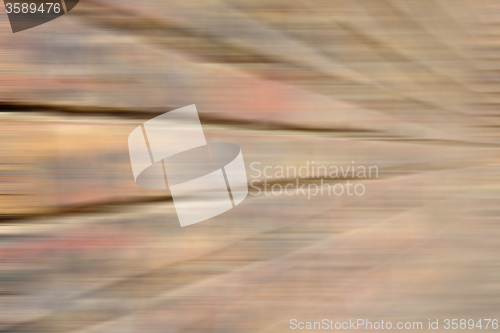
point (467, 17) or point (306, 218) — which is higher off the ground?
point (467, 17)

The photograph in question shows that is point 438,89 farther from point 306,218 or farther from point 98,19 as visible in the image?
point 98,19

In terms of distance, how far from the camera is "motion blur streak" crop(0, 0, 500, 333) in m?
0.37

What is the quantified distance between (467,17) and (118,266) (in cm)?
57

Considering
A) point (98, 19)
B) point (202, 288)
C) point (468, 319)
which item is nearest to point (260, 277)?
point (202, 288)

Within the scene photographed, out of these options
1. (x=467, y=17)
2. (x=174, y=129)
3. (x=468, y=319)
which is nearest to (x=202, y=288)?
(x=174, y=129)

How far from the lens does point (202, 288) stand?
387mm

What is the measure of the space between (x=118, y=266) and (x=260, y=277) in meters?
0.19

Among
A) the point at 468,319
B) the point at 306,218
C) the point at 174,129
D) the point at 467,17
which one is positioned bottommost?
the point at 468,319

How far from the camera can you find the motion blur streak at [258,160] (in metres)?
0.37

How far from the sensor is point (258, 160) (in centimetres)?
38

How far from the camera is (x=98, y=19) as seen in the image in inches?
14.4

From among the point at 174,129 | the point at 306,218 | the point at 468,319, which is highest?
the point at 174,129

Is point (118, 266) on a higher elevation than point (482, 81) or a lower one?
lower

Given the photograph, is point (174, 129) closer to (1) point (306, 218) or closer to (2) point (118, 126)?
(2) point (118, 126)
